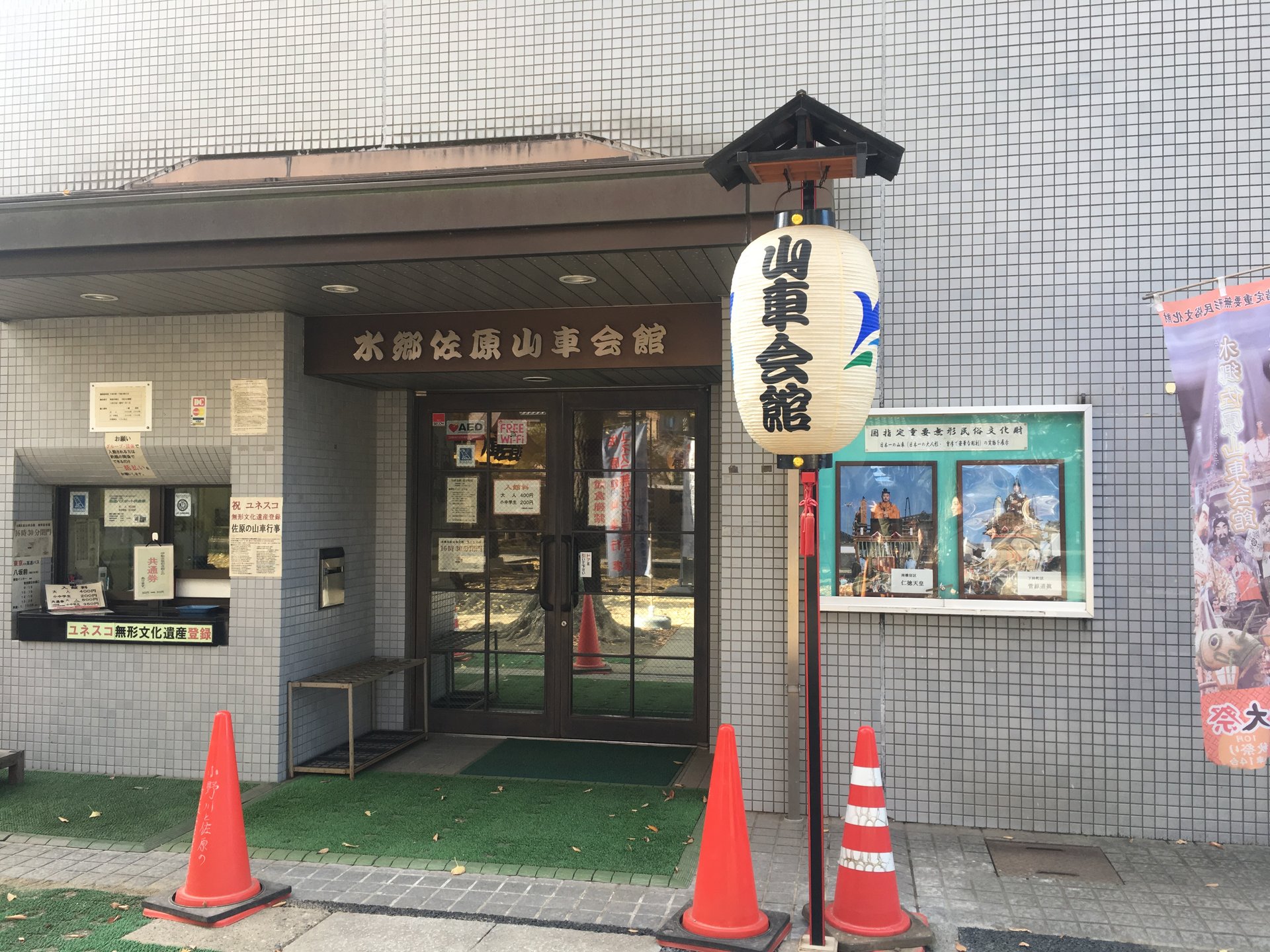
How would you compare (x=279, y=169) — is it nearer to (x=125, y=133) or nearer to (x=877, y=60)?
(x=125, y=133)

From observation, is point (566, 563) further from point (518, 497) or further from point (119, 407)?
point (119, 407)

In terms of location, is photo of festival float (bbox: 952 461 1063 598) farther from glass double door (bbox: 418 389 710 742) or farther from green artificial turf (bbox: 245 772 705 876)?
glass double door (bbox: 418 389 710 742)

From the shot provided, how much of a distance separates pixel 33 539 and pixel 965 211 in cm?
717

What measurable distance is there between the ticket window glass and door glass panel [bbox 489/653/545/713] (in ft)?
7.45

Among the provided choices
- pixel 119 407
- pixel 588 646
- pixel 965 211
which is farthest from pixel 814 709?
pixel 119 407

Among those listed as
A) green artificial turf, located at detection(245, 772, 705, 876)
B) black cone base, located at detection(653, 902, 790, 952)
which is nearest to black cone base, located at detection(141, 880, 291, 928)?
green artificial turf, located at detection(245, 772, 705, 876)

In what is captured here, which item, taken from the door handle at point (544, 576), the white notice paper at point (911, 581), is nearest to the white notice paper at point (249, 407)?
the door handle at point (544, 576)

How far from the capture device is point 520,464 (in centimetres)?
795

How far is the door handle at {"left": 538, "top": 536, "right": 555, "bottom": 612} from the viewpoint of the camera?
7824 millimetres

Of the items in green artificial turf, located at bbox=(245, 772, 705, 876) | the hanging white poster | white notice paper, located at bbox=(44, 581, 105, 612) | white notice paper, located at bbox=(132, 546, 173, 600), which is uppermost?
the hanging white poster

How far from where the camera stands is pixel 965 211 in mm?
5664

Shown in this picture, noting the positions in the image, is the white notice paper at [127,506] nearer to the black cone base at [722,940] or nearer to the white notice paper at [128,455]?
the white notice paper at [128,455]

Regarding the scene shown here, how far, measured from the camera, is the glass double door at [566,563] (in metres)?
7.71

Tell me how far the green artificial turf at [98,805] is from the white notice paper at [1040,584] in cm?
531
